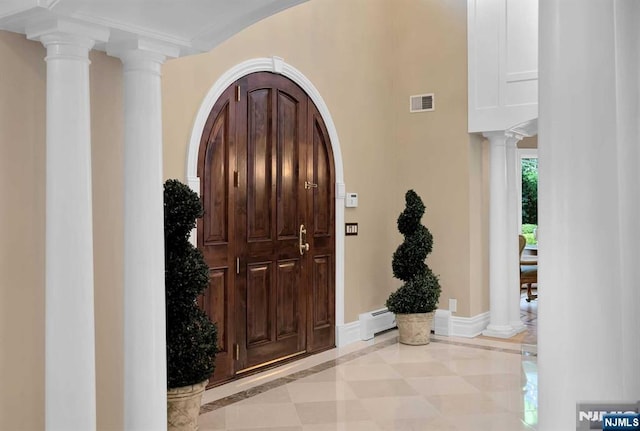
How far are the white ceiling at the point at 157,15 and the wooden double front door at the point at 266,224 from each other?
1.60 m

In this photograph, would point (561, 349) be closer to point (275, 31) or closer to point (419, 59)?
point (275, 31)

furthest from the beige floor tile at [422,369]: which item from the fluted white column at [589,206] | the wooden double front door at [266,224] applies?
the fluted white column at [589,206]

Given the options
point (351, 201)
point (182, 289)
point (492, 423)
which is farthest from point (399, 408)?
point (351, 201)

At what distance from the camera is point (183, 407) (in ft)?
11.7

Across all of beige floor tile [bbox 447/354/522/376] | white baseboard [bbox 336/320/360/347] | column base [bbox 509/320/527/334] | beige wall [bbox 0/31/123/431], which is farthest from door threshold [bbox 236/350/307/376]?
column base [bbox 509/320/527/334]

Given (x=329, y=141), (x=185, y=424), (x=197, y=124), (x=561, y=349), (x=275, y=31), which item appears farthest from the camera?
(x=329, y=141)

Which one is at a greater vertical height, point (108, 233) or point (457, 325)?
point (108, 233)

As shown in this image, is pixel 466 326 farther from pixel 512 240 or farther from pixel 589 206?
pixel 589 206

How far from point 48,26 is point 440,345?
4938 mm

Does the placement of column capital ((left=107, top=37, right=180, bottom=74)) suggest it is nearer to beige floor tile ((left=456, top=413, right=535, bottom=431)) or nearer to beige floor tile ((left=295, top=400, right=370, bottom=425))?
beige floor tile ((left=295, top=400, right=370, bottom=425))

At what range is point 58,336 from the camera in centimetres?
277

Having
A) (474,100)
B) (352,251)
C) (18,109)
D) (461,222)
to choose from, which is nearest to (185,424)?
(18,109)

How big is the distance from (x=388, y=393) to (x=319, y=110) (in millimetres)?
2865

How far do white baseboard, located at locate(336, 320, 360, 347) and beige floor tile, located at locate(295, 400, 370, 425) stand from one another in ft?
5.58
